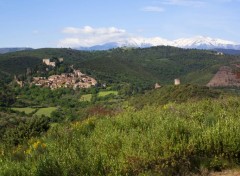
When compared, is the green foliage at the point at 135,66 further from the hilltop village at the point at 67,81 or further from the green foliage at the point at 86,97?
the green foliage at the point at 86,97

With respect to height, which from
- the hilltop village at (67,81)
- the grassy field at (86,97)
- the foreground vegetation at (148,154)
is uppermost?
the foreground vegetation at (148,154)

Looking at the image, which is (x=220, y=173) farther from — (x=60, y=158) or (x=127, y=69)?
(x=127, y=69)

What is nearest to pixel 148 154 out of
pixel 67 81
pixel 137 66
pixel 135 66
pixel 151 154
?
pixel 151 154

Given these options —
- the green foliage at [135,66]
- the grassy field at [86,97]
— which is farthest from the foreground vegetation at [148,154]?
the green foliage at [135,66]

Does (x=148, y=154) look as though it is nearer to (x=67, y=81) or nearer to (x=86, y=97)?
(x=86, y=97)

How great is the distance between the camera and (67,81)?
11312cm

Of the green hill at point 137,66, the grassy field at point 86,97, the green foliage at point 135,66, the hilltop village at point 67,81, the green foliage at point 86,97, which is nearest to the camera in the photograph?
the green foliage at point 86,97

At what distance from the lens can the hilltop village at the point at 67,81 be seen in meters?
109

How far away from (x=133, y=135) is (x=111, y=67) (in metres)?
136

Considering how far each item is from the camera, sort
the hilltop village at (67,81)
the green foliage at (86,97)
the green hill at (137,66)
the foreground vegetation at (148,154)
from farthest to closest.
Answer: the green hill at (137,66) < the hilltop village at (67,81) < the green foliage at (86,97) < the foreground vegetation at (148,154)

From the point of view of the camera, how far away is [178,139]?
549cm

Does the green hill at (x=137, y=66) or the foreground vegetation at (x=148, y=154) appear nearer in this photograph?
the foreground vegetation at (x=148, y=154)

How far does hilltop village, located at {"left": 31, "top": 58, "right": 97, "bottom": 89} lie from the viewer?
108625mm

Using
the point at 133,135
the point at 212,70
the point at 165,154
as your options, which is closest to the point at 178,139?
the point at 165,154
